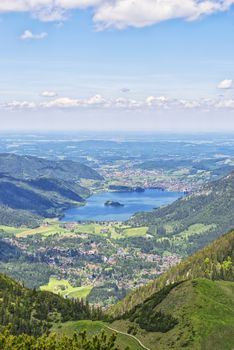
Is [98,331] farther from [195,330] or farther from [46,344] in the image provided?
[46,344]

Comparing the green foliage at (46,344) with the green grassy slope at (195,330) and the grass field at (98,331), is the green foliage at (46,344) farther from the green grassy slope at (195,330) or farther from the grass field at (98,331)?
the green grassy slope at (195,330)

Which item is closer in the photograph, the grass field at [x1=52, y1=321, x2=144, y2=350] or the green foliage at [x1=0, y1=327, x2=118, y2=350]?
the green foliage at [x1=0, y1=327, x2=118, y2=350]

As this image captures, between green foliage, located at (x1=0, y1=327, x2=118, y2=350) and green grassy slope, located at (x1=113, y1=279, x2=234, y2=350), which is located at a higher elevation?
green foliage, located at (x1=0, y1=327, x2=118, y2=350)

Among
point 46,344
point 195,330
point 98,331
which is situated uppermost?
point 46,344

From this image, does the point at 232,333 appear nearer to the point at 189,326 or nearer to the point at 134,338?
the point at 189,326

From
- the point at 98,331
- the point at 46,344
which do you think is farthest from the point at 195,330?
the point at 46,344

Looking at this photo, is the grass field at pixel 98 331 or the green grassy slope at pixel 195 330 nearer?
the green grassy slope at pixel 195 330

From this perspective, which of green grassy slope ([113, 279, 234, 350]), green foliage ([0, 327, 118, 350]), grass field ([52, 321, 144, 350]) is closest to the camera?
green foliage ([0, 327, 118, 350])

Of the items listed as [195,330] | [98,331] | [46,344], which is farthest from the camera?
[98,331]

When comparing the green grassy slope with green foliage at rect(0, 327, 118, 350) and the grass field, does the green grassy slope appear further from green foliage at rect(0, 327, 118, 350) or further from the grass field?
green foliage at rect(0, 327, 118, 350)

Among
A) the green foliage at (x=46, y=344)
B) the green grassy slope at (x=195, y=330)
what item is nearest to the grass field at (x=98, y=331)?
the green grassy slope at (x=195, y=330)

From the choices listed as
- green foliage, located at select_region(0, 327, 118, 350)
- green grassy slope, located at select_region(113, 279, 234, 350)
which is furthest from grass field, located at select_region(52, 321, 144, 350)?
green foliage, located at select_region(0, 327, 118, 350)
